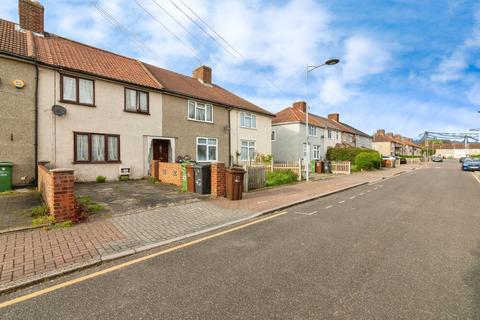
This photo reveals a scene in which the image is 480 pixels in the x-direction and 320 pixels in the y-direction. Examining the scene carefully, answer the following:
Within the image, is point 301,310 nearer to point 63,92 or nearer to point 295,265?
point 295,265

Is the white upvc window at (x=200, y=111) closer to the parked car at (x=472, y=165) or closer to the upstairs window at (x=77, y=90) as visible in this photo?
the upstairs window at (x=77, y=90)

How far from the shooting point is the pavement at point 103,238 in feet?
12.1

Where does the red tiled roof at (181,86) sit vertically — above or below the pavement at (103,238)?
above

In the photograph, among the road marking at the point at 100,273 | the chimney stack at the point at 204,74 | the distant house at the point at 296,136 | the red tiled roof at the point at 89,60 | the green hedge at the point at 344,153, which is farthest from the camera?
the green hedge at the point at 344,153

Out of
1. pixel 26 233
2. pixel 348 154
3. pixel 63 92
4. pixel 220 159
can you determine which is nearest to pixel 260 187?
pixel 220 159

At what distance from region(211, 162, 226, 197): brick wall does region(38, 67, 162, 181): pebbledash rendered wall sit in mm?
6780

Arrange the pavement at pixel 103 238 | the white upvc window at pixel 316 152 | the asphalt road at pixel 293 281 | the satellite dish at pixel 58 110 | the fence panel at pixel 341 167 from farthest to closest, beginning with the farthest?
the white upvc window at pixel 316 152
the fence panel at pixel 341 167
the satellite dish at pixel 58 110
the pavement at pixel 103 238
the asphalt road at pixel 293 281

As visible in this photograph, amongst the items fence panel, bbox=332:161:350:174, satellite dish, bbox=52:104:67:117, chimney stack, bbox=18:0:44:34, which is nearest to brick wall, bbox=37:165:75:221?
satellite dish, bbox=52:104:67:117

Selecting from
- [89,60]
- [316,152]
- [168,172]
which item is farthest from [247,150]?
[316,152]

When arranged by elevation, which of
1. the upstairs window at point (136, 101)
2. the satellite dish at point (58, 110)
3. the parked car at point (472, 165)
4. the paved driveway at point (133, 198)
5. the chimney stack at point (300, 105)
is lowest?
the paved driveway at point (133, 198)

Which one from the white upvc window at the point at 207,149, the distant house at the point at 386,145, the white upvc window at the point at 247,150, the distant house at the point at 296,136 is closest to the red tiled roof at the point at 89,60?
the white upvc window at the point at 207,149

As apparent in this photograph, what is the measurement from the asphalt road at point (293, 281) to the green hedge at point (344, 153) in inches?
1020

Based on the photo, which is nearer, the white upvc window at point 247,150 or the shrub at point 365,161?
the white upvc window at point 247,150

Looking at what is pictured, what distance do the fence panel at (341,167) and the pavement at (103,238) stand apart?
16259 millimetres
